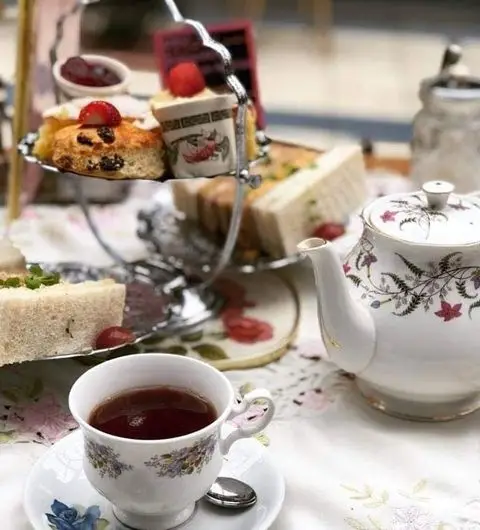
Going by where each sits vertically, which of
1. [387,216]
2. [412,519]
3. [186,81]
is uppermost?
[186,81]

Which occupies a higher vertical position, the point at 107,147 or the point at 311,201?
the point at 107,147

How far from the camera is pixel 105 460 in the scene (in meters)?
0.82

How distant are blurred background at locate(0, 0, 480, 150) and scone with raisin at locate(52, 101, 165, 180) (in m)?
0.85

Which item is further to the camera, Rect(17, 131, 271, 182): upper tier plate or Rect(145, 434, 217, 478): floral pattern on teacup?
Rect(17, 131, 271, 182): upper tier plate

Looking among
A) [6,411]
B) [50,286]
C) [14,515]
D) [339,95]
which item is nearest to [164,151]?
[50,286]

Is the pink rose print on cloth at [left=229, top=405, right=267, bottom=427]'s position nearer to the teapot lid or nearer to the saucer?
the saucer

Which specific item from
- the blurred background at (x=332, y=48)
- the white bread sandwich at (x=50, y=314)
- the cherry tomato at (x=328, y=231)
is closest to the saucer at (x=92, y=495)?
the white bread sandwich at (x=50, y=314)

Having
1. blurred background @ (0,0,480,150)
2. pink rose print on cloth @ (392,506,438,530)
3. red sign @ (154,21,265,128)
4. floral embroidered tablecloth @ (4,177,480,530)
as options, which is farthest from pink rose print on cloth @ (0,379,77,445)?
blurred background @ (0,0,480,150)

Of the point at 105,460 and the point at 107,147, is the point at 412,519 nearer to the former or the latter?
the point at 105,460

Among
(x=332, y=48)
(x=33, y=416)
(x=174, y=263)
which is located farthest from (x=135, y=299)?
(x=332, y=48)

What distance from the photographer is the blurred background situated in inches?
101

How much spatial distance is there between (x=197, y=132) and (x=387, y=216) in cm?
25

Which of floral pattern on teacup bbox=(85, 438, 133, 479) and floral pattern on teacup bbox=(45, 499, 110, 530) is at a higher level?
floral pattern on teacup bbox=(85, 438, 133, 479)

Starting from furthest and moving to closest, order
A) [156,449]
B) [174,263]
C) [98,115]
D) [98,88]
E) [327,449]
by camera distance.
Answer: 1. [174,263]
2. [98,88]
3. [98,115]
4. [327,449]
5. [156,449]
